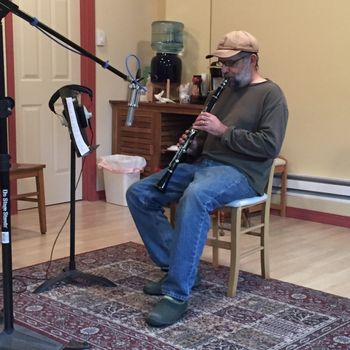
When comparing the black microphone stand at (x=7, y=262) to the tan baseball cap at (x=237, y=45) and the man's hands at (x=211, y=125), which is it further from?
the tan baseball cap at (x=237, y=45)

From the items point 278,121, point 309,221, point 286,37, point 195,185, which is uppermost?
point 286,37

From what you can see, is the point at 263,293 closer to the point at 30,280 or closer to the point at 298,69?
the point at 30,280

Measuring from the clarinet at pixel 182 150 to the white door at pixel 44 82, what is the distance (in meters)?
1.94

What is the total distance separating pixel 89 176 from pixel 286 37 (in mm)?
1837

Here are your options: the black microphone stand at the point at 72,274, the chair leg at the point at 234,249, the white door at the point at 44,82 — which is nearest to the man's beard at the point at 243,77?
the chair leg at the point at 234,249

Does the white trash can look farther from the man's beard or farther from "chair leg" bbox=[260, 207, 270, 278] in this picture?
the man's beard

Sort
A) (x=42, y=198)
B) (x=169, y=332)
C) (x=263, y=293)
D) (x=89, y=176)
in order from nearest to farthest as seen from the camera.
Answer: (x=169, y=332)
(x=263, y=293)
(x=42, y=198)
(x=89, y=176)

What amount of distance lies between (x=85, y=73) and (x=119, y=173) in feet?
2.69

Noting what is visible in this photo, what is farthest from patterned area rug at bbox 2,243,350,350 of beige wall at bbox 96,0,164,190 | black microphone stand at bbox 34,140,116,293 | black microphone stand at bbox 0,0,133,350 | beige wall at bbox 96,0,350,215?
beige wall at bbox 96,0,164,190

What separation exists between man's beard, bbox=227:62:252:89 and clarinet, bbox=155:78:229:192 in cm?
4

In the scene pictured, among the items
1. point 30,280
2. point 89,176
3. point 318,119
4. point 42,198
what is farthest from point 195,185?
point 89,176

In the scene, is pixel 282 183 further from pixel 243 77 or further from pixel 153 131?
pixel 243 77

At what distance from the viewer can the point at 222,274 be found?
10.2 feet

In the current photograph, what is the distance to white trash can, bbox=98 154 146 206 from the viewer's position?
185 inches
